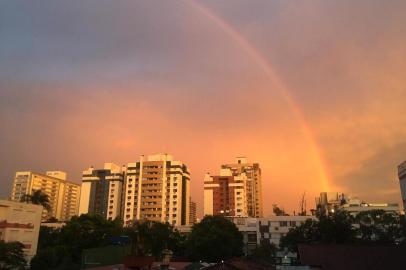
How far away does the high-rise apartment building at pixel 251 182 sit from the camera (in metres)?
134

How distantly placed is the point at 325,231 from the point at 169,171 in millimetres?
77971

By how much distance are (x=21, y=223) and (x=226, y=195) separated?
89.1 metres

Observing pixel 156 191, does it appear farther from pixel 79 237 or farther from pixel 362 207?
pixel 79 237

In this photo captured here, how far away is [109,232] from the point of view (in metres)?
54.9

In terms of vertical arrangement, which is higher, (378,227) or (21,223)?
(378,227)

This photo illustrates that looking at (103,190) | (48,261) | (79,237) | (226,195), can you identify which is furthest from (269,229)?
(103,190)

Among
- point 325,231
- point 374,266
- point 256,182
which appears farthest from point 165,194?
point 374,266

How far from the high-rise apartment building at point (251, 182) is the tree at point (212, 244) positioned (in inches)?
2977

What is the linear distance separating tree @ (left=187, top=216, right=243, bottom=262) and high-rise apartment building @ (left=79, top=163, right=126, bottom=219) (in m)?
76.7

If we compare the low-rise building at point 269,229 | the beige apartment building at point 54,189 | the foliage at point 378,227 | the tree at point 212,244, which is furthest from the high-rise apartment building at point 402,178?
the beige apartment building at point 54,189

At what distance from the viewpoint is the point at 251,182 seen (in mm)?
136500

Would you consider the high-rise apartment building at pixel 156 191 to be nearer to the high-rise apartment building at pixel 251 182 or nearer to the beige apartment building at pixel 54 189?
the high-rise apartment building at pixel 251 182

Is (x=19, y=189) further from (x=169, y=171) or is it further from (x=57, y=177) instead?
(x=169, y=171)

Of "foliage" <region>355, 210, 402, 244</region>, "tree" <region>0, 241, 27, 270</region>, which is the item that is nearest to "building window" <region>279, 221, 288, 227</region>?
"foliage" <region>355, 210, 402, 244</region>
